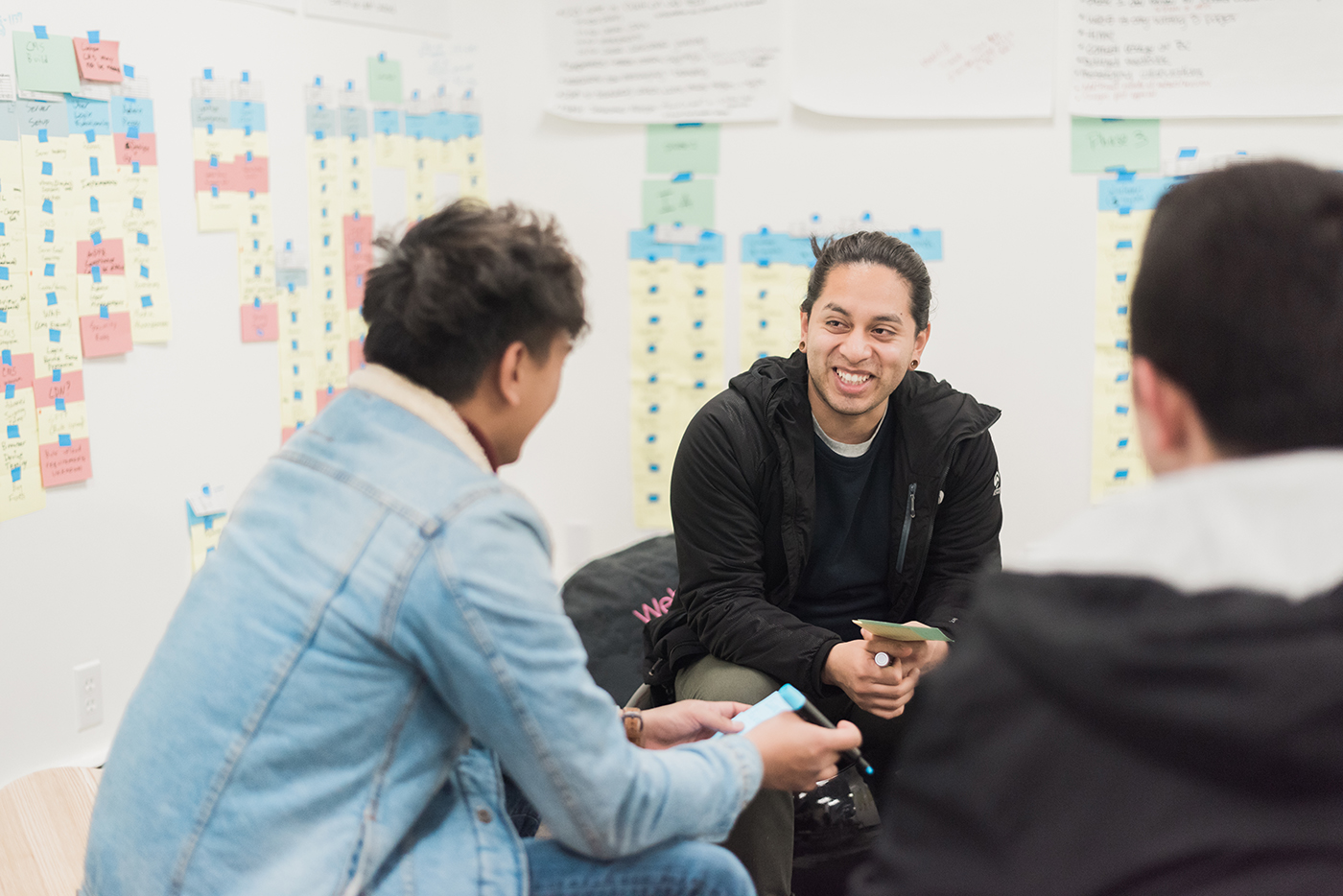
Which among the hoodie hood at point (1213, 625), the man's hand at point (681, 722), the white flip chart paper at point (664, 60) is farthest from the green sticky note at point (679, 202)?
the hoodie hood at point (1213, 625)

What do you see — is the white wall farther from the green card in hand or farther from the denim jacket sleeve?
the denim jacket sleeve

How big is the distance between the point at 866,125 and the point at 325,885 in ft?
7.33

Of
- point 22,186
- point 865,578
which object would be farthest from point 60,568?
point 865,578

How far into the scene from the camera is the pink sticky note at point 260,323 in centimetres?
243

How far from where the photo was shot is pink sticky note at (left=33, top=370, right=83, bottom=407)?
206cm

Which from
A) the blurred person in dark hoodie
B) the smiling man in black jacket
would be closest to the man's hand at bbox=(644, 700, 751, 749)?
the smiling man in black jacket

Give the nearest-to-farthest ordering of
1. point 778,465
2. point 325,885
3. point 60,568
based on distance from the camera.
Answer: point 325,885
point 778,465
point 60,568

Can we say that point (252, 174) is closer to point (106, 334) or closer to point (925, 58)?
point (106, 334)

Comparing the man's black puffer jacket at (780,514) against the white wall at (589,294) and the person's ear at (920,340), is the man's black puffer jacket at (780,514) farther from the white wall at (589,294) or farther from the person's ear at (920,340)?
the white wall at (589,294)

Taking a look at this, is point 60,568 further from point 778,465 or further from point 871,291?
point 871,291

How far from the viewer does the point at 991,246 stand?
103 inches

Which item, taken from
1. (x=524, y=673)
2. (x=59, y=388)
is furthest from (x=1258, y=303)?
(x=59, y=388)

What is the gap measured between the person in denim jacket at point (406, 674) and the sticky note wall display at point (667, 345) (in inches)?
71.6

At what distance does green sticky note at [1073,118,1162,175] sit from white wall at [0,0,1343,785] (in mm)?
36
